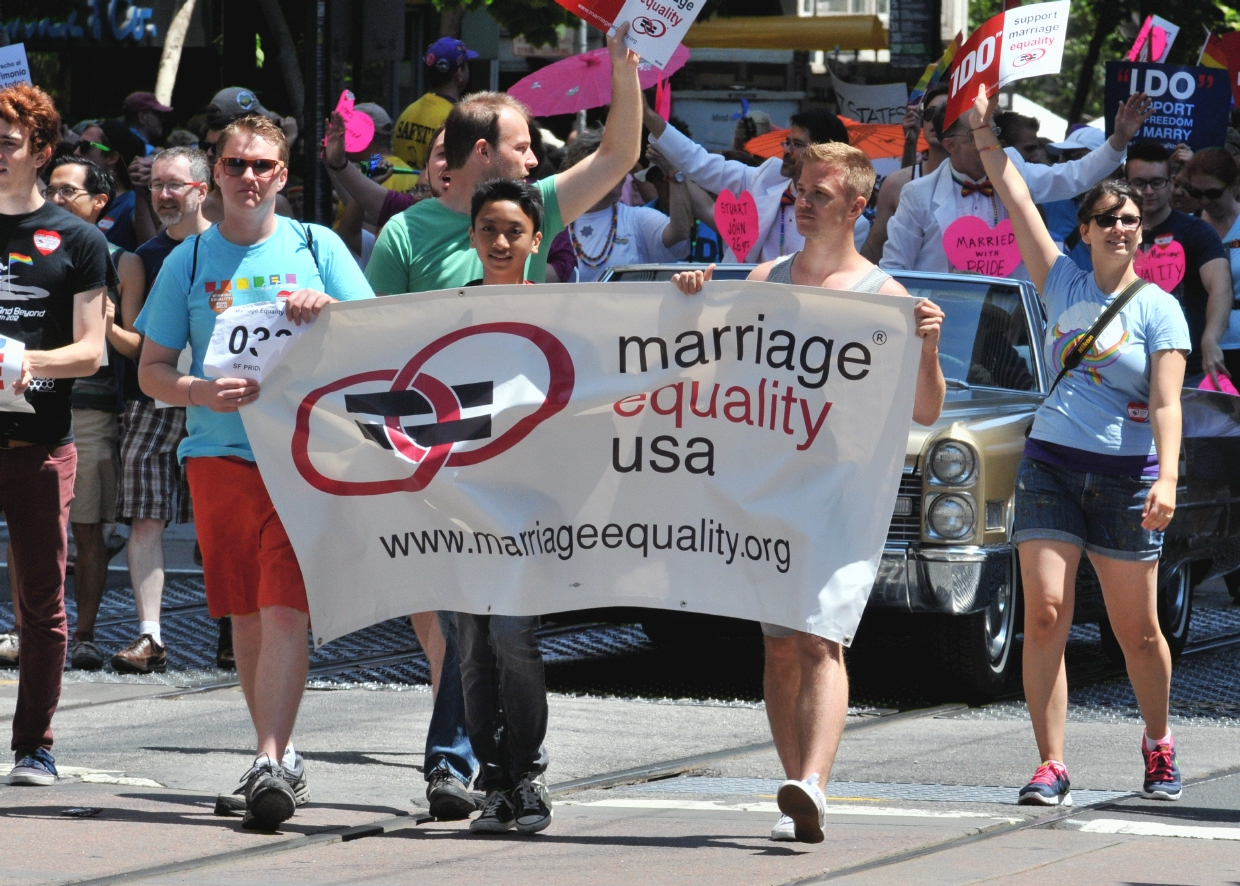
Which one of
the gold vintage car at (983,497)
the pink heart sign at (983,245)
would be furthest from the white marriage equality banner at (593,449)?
the pink heart sign at (983,245)

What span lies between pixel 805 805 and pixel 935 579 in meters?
2.43

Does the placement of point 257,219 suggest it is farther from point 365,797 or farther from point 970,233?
point 970,233

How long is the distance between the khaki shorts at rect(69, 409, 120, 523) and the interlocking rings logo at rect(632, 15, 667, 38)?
3903 millimetres

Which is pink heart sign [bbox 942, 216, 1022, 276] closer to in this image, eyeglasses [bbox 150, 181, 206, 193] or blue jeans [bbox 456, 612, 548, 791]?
eyeglasses [bbox 150, 181, 206, 193]

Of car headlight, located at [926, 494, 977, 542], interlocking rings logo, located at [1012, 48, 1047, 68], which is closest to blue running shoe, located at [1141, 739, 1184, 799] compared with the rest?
car headlight, located at [926, 494, 977, 542]

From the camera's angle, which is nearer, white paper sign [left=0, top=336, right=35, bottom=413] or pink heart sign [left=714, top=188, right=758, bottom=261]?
white paper sign [left=0, top=336, right=35, bottom=413]

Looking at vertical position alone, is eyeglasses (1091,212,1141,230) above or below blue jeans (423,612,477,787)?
above

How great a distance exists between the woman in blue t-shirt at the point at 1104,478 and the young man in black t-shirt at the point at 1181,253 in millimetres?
3989

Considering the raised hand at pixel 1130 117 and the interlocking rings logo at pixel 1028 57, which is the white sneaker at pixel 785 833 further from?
the raised hand at pixel 1130 117

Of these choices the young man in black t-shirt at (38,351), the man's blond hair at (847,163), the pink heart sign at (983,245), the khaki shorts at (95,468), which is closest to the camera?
the man's blond hair at (847,163)

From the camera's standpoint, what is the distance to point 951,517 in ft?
25.0

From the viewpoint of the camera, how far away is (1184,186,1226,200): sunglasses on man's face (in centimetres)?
1163

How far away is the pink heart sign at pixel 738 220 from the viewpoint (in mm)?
10422

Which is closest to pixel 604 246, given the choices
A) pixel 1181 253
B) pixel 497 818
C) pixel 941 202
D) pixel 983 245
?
pixel 941 202
